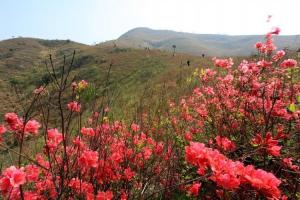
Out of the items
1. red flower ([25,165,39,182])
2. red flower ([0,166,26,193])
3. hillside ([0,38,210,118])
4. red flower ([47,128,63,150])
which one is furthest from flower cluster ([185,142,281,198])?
hillside ([0,38,210,118])

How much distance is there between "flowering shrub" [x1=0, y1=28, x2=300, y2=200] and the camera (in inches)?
92.7

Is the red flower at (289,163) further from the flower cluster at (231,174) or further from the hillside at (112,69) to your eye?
the hillside at (112,69)

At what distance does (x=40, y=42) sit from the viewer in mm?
87500

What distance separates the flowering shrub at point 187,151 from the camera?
2355 mm

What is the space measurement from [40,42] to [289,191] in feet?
293

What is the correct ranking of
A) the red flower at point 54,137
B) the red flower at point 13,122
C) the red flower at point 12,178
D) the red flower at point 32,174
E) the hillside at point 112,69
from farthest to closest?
the hillside at point 112,69 < the red flower at point 54,137 < the red flower at point 13,122 < the red flower at point 32,174 < the red flower at point 12,178

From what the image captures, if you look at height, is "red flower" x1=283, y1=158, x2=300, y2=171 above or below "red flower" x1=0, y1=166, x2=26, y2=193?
below

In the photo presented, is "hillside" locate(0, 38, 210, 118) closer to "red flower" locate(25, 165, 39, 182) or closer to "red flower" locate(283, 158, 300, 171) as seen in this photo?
"red flower" locate(283, 158, 300, 171)

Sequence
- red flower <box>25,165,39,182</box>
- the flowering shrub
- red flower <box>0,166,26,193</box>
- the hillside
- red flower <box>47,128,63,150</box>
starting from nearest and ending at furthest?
red flower <box>0,166,26,193</box> → the flowering shrub → red flower <box>25,165,39,182</box> → red flower <box>47,128,63,150</box> → the hillside

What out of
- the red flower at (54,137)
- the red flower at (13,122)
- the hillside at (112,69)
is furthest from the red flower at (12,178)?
the hillside at (112,69)

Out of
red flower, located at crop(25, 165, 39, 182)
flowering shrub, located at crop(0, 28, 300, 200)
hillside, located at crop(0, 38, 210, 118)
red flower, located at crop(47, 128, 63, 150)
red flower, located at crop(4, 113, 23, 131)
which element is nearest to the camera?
flowering shrub, located at crop(0, 28, 300, 200)

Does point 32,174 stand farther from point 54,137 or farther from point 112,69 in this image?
point 112,69

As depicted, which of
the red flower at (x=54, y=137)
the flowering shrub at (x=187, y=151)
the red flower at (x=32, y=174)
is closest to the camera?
the flowering shrub at (x=187, y=151)

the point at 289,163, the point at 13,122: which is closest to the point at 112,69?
the point at 289,163
